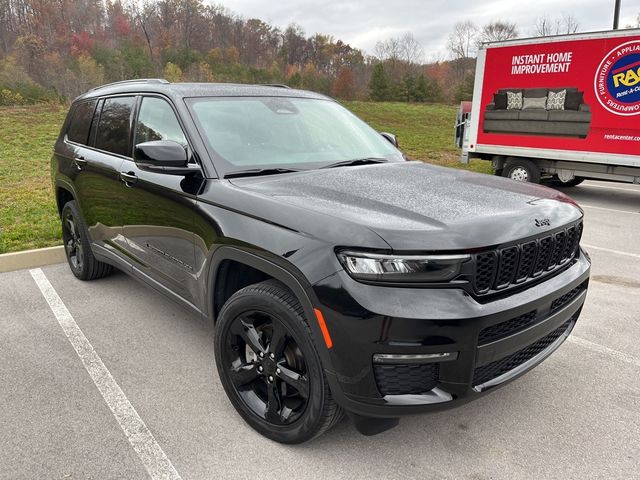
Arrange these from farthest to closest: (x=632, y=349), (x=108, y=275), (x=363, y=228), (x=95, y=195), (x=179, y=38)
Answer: (x=179, y=38), (x=108, y=275), (x=95, y=195), (x=632, y=349), (x=363, y=228)

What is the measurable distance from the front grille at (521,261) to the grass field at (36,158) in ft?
17.2

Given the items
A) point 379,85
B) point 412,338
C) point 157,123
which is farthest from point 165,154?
point 379,85

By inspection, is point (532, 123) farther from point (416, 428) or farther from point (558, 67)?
point (416, 428)

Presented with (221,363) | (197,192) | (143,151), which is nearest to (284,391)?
(221,363)

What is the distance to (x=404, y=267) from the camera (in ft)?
6.74

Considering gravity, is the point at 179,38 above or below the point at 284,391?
above

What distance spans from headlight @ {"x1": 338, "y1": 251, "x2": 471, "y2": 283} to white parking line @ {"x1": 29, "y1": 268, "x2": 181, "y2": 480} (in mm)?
1337

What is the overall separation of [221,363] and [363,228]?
4.00 feet

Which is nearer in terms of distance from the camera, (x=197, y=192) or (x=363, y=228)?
(x=363, y=228)

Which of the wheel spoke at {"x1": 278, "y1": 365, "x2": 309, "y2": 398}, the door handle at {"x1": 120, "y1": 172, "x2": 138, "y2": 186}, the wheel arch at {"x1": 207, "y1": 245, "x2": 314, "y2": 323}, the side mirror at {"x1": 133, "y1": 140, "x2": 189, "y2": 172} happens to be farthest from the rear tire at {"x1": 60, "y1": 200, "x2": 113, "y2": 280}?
the wheel spoke at {"x1": 278, "y1": 365, "x2": 309, "y2": 398}

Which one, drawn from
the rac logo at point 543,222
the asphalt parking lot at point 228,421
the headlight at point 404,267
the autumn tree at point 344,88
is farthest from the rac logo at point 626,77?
the autumn tree at point 344,88

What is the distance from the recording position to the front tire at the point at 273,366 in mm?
2260

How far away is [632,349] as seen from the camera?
3.58m

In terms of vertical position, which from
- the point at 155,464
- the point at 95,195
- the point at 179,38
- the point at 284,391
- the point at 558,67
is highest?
the point at 179,38
